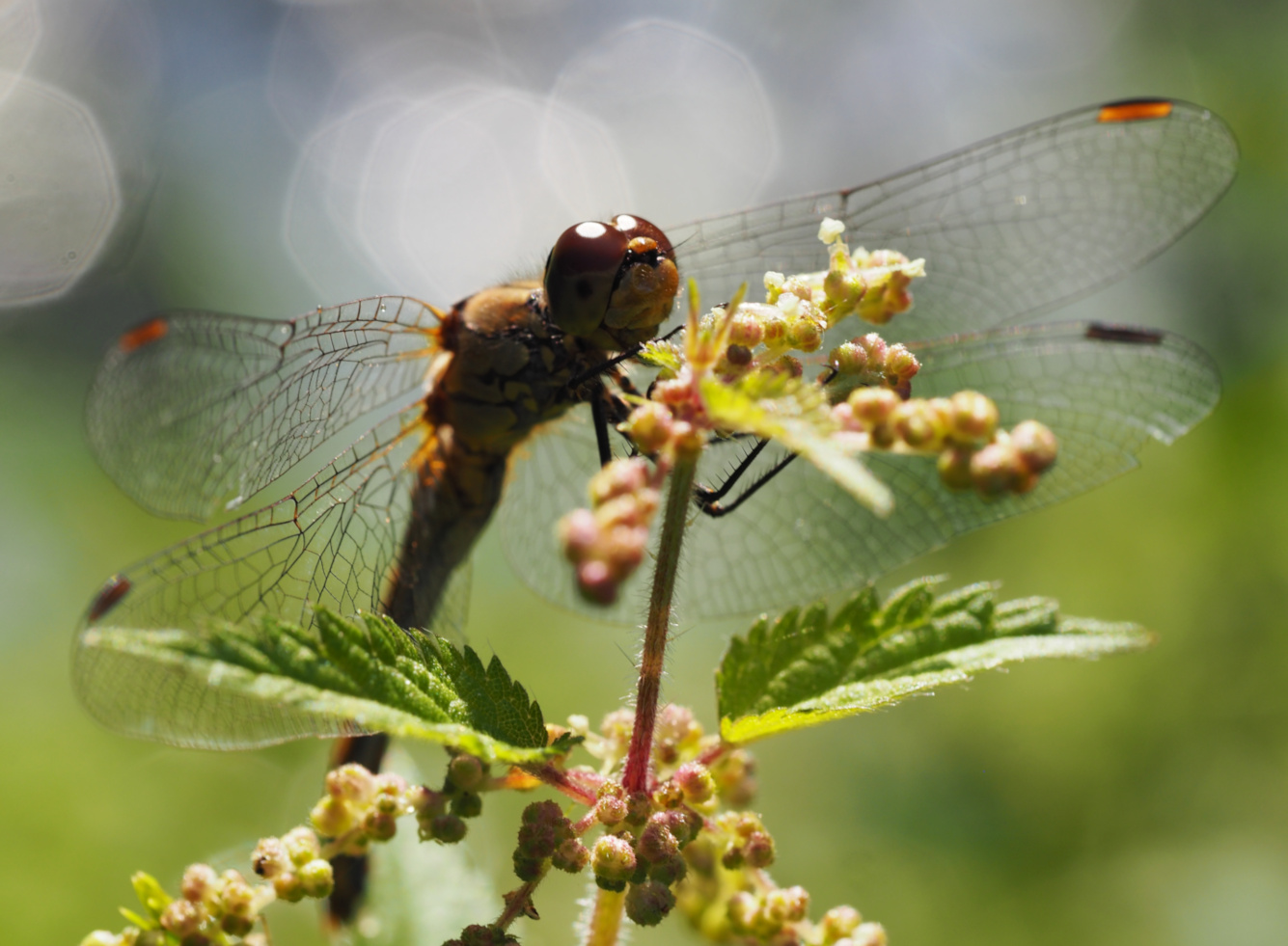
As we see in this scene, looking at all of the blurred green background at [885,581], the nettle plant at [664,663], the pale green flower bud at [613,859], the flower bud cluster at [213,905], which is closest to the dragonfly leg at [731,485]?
the nettle plant at [664,663]

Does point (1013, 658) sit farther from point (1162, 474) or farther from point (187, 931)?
point (1162, 474)

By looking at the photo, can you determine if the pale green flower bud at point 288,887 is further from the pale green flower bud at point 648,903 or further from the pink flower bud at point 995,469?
the pink flower bud at point 995,469

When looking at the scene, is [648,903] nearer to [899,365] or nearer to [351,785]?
[351,785]

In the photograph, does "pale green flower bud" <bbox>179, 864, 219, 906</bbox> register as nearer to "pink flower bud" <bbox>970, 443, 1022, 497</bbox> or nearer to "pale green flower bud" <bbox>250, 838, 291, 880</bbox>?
"pale green flower bud" <bbox>250, 838, 291, 880</bbox>

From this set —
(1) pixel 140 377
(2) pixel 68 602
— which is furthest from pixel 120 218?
(1) pixel 140 377

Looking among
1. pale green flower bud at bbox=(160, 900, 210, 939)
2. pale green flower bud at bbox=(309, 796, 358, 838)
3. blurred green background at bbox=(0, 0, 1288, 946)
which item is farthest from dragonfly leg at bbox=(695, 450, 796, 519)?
blurred green background at bbox=(0, 0, 1288, 946)

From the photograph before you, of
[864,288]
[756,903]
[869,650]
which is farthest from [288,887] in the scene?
[864,288]
